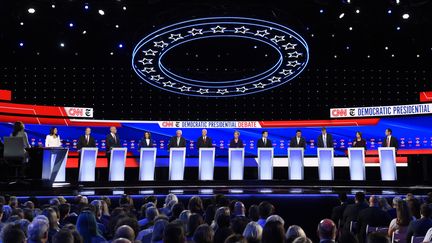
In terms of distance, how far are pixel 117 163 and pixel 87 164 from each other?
27.5 inches

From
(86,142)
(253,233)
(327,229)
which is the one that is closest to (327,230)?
(327,229)

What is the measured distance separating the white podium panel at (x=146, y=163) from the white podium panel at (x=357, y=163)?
4678 mm

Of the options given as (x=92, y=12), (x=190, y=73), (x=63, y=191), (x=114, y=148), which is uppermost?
(x=92, y=12)

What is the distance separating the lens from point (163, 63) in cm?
1698

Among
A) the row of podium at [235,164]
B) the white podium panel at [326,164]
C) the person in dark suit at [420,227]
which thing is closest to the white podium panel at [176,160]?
the row of podium at [235,164]

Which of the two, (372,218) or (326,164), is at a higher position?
(326,164)

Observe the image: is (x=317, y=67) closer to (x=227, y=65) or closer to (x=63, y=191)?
(x=227, y=65)

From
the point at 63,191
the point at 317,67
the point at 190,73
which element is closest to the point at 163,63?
the point at 190,73

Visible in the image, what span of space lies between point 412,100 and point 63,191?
1138 cm

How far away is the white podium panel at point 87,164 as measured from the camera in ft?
39.7

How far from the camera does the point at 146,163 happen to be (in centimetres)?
1261

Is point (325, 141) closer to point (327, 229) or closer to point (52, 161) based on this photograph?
point (52, 161)

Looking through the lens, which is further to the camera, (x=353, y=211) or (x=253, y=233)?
(x=353, y=211)

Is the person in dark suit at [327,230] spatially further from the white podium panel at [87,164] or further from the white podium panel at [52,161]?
the white podium panel at [87,164]
